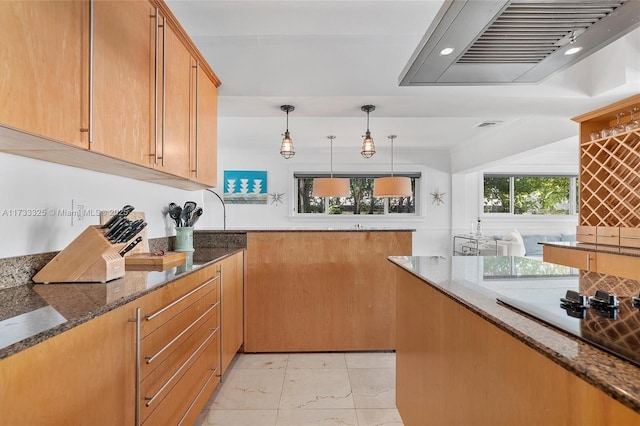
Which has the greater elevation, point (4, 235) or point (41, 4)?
point (41, 4)

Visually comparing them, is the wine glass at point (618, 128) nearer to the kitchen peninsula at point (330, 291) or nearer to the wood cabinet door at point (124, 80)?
the kitchen peninsula at point (330, 291)

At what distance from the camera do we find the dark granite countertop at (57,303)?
2.57ft

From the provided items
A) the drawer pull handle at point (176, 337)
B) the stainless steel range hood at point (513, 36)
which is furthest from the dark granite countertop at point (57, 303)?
the stainless steel range hood at point (513, 36)

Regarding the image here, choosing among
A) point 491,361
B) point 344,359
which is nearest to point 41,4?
point 491,361

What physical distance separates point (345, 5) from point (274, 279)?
2106mm

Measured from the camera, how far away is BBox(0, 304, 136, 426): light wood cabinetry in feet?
2.41

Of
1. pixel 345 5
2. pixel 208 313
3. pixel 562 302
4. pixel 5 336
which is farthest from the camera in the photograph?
pixel 345 5

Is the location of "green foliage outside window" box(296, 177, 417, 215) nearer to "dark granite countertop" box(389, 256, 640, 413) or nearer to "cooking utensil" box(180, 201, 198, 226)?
"cooking utensil" box(180, 201, 198, 226)

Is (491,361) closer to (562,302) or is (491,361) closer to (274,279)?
(562,302)

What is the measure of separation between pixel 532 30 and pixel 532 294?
76 cm

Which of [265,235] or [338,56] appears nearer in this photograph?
[338,56]

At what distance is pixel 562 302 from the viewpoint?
0.86 meters

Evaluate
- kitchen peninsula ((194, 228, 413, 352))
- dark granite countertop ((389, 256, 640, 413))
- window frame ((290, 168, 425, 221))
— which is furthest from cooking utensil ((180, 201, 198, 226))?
window frame ((290, 168, 425, 221))

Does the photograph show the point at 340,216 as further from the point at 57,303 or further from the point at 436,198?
the point at 57,303
